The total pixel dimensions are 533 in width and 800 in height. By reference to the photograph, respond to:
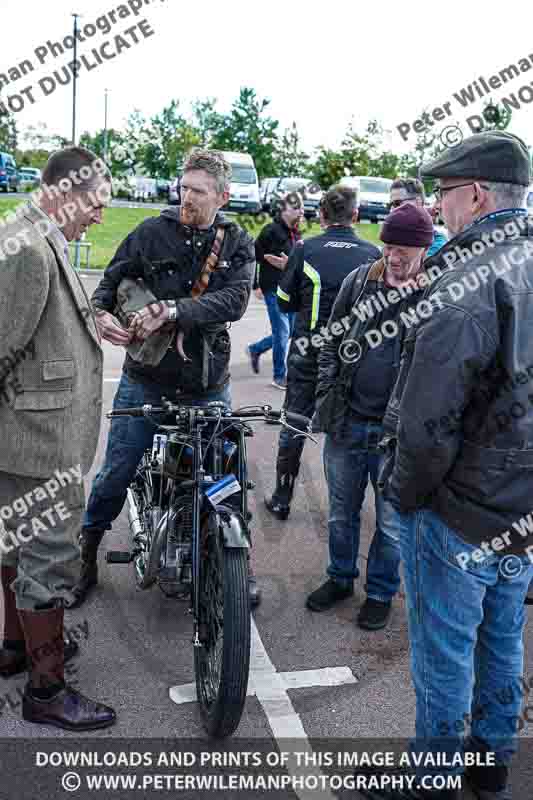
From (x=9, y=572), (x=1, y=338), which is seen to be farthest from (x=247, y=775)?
(x=1, y=338)

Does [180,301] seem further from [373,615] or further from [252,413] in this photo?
[373,615]

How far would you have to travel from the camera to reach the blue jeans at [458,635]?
235cm

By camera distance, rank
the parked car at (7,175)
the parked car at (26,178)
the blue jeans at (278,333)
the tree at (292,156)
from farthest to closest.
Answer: the tree at (292,156) → the parked car at (26,178) → the parked car at (7,175) → the blue jeans at (278,333)

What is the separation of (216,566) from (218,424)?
0.56 m

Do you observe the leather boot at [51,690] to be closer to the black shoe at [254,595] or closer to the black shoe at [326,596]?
the black shoe at [254,595]

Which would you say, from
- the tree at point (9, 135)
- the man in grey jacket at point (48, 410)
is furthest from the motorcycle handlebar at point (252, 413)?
the tree at point (9, 135)

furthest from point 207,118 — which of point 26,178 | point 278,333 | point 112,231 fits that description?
point 278,333

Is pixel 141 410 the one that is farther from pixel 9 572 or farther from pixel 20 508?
pixel 9 572

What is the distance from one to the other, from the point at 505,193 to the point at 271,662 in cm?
221

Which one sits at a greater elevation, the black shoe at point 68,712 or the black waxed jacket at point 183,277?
the black waxed jacket at point 183,277

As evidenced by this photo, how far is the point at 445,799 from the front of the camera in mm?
2531

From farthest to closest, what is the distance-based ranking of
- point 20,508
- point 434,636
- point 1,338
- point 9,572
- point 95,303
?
point 95,303
point 9,572
point 20,508
point 1,338
point 434,636

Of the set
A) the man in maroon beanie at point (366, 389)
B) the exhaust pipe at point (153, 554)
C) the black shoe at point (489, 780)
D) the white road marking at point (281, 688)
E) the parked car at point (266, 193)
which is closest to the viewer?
the black shoe at point (489, 780)

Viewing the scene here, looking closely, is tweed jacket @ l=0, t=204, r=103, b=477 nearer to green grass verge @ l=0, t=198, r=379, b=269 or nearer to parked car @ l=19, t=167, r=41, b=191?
green grass verge @ l=0, t=198, r=379, b=269
